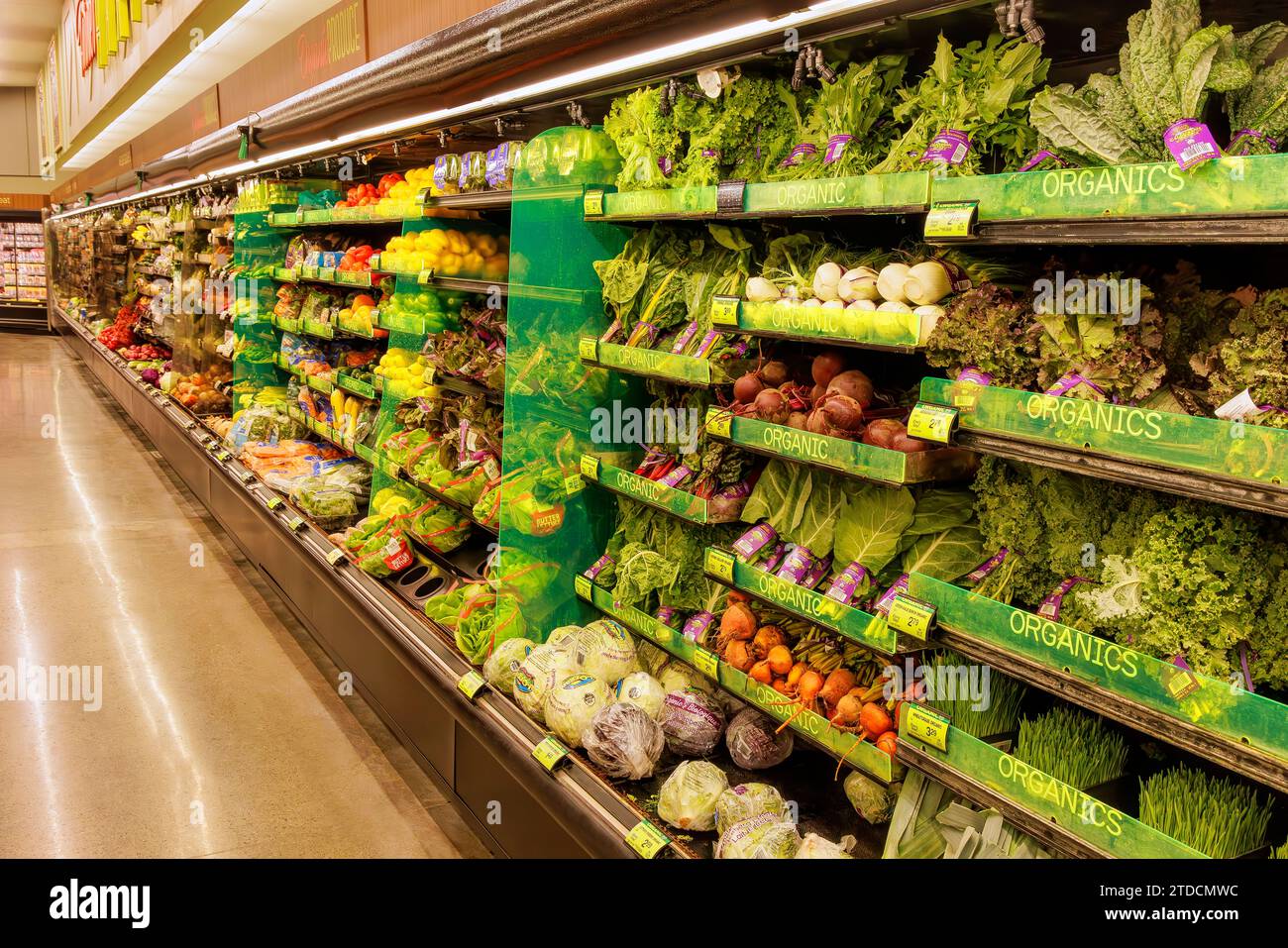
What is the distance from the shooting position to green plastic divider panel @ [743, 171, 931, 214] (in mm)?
2127

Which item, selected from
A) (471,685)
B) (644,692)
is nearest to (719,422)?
(644,692)

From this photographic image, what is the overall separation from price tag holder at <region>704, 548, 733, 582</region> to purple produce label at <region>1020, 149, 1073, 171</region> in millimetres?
→ 1246

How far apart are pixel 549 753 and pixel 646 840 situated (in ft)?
1.67

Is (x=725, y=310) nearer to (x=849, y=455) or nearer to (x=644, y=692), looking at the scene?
(x=849, y=455)

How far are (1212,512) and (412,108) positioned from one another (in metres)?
Result: 3.12

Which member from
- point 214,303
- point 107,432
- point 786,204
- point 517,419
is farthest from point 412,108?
point 107,432

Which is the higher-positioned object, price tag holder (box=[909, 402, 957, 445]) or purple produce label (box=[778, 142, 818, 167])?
purple produce label (box=[778, 142, 818, 167])

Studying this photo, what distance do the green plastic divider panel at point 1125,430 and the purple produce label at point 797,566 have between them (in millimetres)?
671

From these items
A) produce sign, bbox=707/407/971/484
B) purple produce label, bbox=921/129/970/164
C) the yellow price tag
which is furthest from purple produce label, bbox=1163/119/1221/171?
the yellow price tag

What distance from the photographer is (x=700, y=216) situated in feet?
9.09

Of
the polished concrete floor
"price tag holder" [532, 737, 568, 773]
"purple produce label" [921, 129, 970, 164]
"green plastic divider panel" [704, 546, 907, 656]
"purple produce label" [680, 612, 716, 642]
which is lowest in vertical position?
the polished concrete floor

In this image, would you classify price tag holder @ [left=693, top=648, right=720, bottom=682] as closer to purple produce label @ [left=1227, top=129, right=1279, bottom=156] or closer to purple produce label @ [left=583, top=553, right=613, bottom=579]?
purple produce label @ [left=583, top=553, right=613, bottom=579]

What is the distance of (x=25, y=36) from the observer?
17.3 metres
